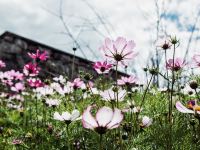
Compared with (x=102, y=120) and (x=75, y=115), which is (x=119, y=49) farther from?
(x=102, y=120)

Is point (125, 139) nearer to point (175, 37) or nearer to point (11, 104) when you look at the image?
point (175, 37)

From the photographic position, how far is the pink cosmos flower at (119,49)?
58.3 inches

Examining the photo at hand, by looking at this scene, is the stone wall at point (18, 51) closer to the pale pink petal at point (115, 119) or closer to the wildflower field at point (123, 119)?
the wildflower field at point (123, 119)

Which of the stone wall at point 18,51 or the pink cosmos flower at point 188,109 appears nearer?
the pink cosmos flower at point 188,109

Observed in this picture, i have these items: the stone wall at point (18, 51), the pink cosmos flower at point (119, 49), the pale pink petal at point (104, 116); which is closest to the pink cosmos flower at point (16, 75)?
the pink cosmos flower at point (119, 49)

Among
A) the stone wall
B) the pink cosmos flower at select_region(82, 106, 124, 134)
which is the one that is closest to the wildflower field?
the pink cosmos flower at select_region(82, 106, 124, 134)

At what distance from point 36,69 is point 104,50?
177cm

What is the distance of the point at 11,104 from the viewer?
5.04 meters

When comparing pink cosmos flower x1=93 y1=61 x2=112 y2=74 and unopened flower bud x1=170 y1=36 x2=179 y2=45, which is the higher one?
unopened flower bud x1=170 y1=36 x2=179 y2=45

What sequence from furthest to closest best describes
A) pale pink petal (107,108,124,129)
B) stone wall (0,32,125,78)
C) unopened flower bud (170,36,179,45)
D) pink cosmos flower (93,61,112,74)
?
1. stone wall (0,32,125,78)
2. pink cosmos flower (93,61,112,74)
3. unopened flower bud (170,36,179,45)
4. pale pink petal (107,108,124,129)

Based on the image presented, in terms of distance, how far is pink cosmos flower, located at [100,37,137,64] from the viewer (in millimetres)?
1480

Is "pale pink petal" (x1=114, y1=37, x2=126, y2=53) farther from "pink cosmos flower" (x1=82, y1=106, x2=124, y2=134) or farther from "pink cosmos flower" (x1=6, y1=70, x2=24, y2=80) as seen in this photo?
"pink cosmos flower" (x1=6, y1=70, x2=24, y2=80)

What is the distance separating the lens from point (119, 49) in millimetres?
1489

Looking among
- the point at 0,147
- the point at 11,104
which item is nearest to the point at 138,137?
the point at 0,147
